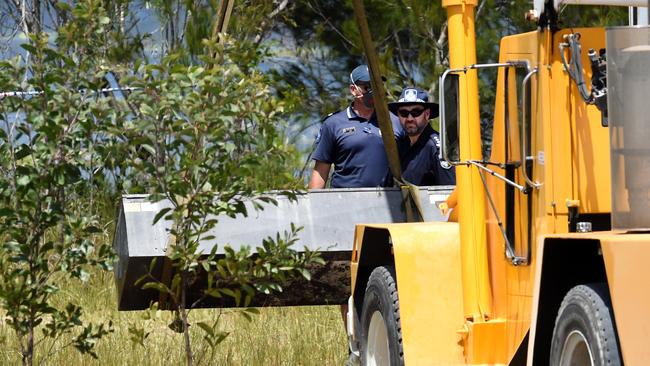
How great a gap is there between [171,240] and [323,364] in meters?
1.99

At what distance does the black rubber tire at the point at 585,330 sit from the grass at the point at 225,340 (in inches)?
114

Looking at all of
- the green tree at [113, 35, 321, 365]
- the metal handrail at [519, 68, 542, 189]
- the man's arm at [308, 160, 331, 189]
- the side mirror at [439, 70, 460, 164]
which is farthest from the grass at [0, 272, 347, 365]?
the metal handrail at [519, 68, 542, 189]

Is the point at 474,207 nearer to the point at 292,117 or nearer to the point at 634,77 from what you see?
the point at 634,77

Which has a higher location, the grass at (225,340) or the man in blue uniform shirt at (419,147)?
the man in blue uniform shirt at (419,147)

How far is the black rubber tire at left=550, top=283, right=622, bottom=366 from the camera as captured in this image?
3930mm

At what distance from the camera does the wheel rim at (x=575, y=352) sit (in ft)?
13.8

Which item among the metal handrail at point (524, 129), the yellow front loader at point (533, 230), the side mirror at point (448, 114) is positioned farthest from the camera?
the side mirror at point (448, 114)

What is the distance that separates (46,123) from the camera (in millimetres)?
5398

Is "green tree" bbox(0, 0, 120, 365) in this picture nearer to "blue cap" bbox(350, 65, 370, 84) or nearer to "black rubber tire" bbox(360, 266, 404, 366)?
"black rubber tire" bbox(360, 266, 404, 366)

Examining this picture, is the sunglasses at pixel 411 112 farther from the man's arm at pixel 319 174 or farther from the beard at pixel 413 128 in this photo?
the man's arm at pixel 319 174

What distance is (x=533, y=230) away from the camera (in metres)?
4.92

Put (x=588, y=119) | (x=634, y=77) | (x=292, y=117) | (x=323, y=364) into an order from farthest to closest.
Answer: (x=292, y=117) < (x=323, y=364) < (x=588, y=119) < (x=634, y=77)

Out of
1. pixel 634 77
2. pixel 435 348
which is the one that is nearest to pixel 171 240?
pixel 435 348

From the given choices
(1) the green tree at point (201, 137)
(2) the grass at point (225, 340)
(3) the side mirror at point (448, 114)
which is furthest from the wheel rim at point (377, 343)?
(3) the side mirror at point (448, 114)
